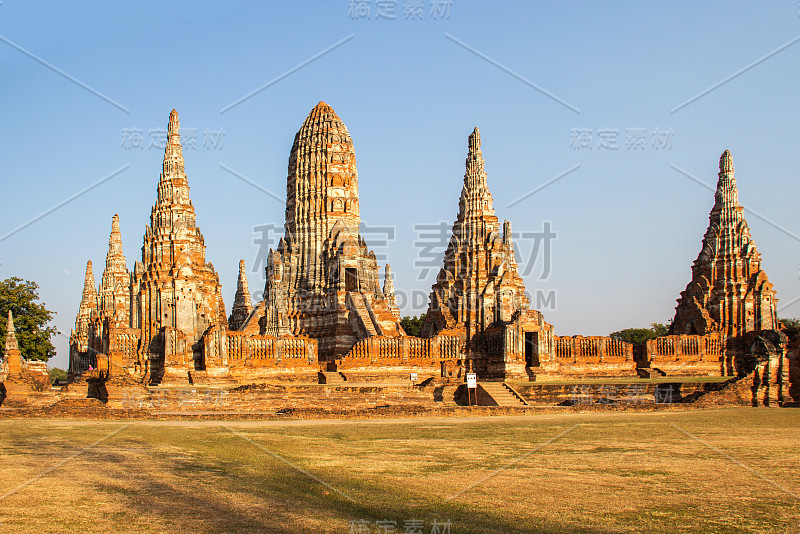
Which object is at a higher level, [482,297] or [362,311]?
[482,297]

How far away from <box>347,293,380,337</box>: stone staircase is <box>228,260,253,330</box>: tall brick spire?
842 cm

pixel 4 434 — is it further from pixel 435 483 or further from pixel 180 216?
pixel 180 216

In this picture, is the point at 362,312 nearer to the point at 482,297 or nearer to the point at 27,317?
the point at 482,297

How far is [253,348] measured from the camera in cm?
3394

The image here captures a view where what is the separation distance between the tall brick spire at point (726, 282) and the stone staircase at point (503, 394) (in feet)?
53.4

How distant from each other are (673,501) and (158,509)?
5454 millimetres

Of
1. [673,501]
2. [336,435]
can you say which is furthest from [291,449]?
[673,501]

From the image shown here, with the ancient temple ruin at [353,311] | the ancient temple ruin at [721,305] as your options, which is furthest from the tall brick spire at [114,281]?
the ancient temple ruin at [721,305]

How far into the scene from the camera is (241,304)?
156 feet

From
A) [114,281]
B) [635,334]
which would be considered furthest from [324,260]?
[635,334]

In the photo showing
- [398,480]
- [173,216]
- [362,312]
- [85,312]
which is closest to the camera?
[398,480]

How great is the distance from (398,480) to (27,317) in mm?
40961

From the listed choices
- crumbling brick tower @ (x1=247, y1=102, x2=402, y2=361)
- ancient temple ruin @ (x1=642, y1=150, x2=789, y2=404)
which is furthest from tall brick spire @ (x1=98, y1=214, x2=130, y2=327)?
ancient temple ruin @ (x1=642, y1=150, x2=789, y2=404)

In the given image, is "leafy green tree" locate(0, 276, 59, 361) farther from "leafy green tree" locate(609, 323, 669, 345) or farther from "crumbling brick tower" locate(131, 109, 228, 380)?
"leafy green tree" locate(609, 323, 669, 345)
